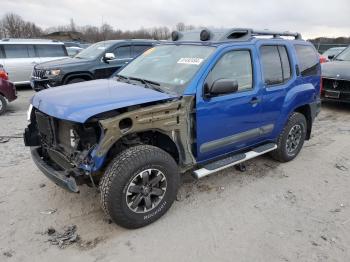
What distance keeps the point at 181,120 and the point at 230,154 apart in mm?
1129

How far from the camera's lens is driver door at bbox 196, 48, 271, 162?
3.78 meters

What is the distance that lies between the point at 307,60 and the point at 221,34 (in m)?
1.83

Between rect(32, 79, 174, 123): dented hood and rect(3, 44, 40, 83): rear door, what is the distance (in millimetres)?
9063

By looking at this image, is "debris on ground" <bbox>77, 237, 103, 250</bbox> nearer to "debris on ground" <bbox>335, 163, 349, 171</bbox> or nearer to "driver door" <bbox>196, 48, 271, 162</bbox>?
"driver door" <bbox>196, 48, 271, 162</bbox>

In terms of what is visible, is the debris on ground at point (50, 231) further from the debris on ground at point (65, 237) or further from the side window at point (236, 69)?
the side window at point (236, 69)

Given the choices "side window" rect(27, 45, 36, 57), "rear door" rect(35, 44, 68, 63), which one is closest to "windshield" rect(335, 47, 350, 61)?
"rear door" rect(35, 44, 68, 63)

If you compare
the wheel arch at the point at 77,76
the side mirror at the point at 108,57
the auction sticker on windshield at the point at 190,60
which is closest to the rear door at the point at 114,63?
the side mirror at the point at 108,57

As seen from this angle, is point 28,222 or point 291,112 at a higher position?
point 291,112

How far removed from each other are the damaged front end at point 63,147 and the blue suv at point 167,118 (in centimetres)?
1

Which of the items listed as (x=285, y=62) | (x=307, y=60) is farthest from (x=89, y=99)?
(x=307, y=60)

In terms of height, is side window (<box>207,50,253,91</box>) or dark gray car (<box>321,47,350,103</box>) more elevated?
side window (<box>207,50,253,91</box>)

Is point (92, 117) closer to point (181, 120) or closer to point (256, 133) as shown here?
point (181, 120)

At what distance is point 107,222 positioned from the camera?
358cm

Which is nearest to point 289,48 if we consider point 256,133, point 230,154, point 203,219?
point 256,133
